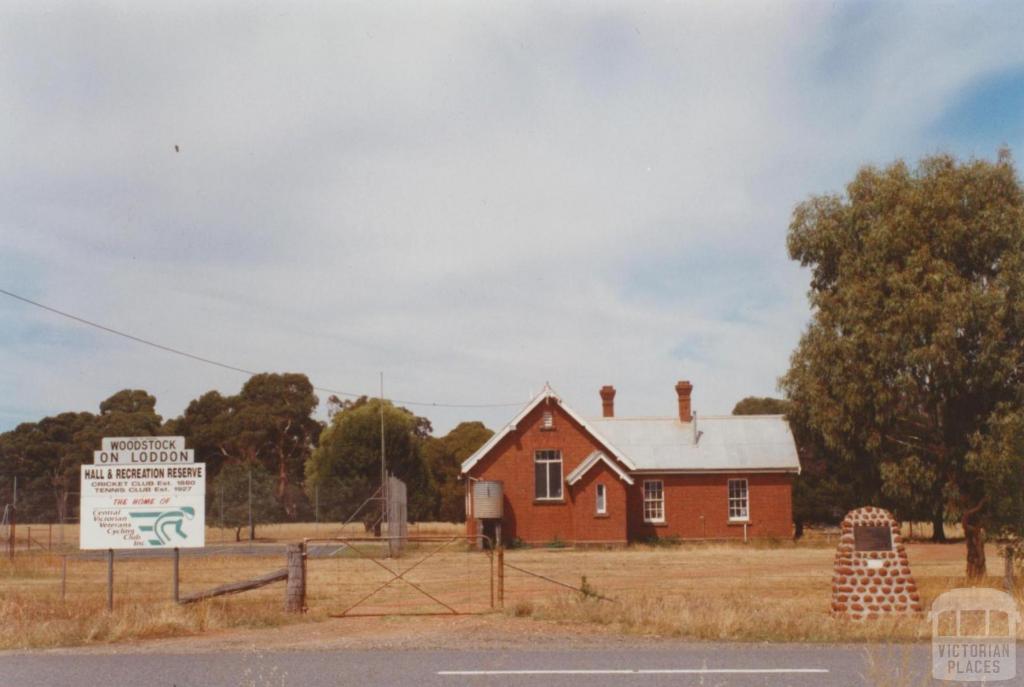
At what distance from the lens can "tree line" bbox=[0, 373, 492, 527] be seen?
65.2 meters

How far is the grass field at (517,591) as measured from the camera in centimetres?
1520

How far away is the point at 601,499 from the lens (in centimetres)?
4278

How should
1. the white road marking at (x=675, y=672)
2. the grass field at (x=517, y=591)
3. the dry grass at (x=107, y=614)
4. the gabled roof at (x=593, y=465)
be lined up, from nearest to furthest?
the white road marking at (x=675, y=672)
the dry grass at (x=107, y=614)
the grass field at (x=517, y=591)
the gabled roof at (x=593, y=465)

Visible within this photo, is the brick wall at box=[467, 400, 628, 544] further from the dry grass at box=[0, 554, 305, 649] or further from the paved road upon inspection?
the paved road

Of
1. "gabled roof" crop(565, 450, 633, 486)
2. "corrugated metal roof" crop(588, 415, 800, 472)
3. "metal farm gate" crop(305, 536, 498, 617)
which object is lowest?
"metal farm gate" crop(305, 536, 498, 617)

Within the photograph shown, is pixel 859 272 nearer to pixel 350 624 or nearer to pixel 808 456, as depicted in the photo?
pixel 350 624

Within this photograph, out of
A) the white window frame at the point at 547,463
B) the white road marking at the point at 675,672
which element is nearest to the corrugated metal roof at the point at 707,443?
the white window frame at the point at 547,463

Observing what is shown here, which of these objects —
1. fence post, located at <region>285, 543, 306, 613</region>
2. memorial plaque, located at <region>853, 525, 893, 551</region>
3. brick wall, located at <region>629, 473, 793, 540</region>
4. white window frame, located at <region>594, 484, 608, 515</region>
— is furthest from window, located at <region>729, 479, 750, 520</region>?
fence post, located at <region>285, 543, 306, 613</region>

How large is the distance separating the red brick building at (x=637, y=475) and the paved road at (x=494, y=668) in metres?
28.8

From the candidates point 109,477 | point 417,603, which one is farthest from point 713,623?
point 109,477

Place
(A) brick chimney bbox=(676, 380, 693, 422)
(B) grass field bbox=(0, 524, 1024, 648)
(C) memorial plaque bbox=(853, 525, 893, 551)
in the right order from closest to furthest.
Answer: (B) grass field bbox=(0, 524, 1024, 648) < (C) memorial plaque bbox=(853, 525, 893, 551) < (A) brick chimney bbox=(676, 380, 693, 422)

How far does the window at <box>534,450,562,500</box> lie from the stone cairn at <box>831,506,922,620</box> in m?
26.8

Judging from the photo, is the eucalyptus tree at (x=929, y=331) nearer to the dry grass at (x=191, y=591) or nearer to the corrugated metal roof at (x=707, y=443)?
the dry grass at (x=191, y=591)

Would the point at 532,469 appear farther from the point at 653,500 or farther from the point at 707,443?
the point at 707,443
